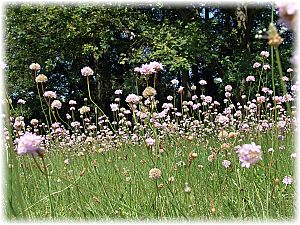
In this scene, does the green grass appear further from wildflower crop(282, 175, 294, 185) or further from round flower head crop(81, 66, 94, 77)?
round flower head crop(81, 66, 94, 77)

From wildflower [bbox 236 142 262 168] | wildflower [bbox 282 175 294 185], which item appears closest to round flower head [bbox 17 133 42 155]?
wildflower [bbox 236 142 262 168]

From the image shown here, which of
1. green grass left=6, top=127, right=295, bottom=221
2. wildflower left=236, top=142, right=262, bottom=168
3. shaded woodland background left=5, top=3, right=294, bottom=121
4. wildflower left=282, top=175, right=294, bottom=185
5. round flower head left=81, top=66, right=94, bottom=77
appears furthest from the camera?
shaded woodland background left=5, top=3, right=294, bottom=121

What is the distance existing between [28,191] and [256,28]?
1110cm

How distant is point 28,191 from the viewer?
9.65ft

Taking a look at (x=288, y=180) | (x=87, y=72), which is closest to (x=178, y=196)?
(x=288, y=180)

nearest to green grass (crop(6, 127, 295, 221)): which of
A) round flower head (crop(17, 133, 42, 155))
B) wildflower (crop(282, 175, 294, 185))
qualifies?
wildflower (crop(282, 175, 294, 185))

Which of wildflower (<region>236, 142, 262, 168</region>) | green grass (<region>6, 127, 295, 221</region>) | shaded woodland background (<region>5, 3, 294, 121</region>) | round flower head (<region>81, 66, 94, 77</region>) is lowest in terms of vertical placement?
green grass (<region>6, 127, 295, 221</region>)

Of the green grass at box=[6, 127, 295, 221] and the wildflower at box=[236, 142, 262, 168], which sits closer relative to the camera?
the wildflower at box=[236, 142, 262, 168]

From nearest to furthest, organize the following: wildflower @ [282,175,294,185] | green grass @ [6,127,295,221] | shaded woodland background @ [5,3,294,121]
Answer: green grass @ [6,127,295,221], wildflower @ [282,175,294,185], shaded woodland background @ [5,3,294,121]

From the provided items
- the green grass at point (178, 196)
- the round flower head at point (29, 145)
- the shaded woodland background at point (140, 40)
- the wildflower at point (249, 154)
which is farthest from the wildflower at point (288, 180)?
the shaded woodland background at point (140, 40)

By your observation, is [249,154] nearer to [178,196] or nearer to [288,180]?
[178,196]

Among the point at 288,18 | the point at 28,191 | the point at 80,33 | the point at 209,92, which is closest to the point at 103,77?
the point at 80,33

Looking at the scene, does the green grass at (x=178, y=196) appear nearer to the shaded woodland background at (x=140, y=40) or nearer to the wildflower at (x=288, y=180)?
the wildflower at (x=288, y=180)

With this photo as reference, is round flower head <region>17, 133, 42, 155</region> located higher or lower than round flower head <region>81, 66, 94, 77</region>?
lower
